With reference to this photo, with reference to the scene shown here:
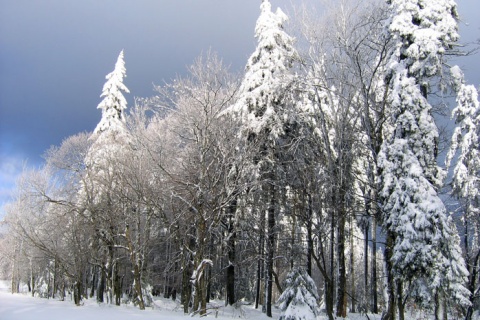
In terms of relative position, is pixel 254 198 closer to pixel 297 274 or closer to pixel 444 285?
pixel 297 274

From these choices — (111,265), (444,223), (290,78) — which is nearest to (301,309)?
(444,223)

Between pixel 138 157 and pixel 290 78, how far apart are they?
8.07 metres

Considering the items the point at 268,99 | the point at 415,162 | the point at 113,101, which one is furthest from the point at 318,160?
the point at 113,101

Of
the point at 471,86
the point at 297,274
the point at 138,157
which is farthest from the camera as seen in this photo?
the point at 471,86

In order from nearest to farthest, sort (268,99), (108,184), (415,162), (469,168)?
(415,162), (108,184), (268,99), (469,168)

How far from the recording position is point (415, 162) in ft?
40.4

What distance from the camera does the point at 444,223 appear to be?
39.8ft

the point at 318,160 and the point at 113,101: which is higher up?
the point at 113,101

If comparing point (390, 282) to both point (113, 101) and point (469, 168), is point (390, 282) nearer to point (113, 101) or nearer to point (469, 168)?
point (469, 168)

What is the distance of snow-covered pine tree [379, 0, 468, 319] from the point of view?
12.0m

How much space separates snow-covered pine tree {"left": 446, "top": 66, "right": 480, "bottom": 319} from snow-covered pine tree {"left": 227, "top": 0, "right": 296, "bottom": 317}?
29.6 feet

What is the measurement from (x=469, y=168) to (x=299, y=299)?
13793 mm

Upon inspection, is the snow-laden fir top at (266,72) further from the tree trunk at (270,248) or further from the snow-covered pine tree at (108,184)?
the snow-covered pine tree at (108,184)

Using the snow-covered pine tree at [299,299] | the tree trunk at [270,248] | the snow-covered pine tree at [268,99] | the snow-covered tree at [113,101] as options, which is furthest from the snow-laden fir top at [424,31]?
the snow-covered tree at [113,101]
